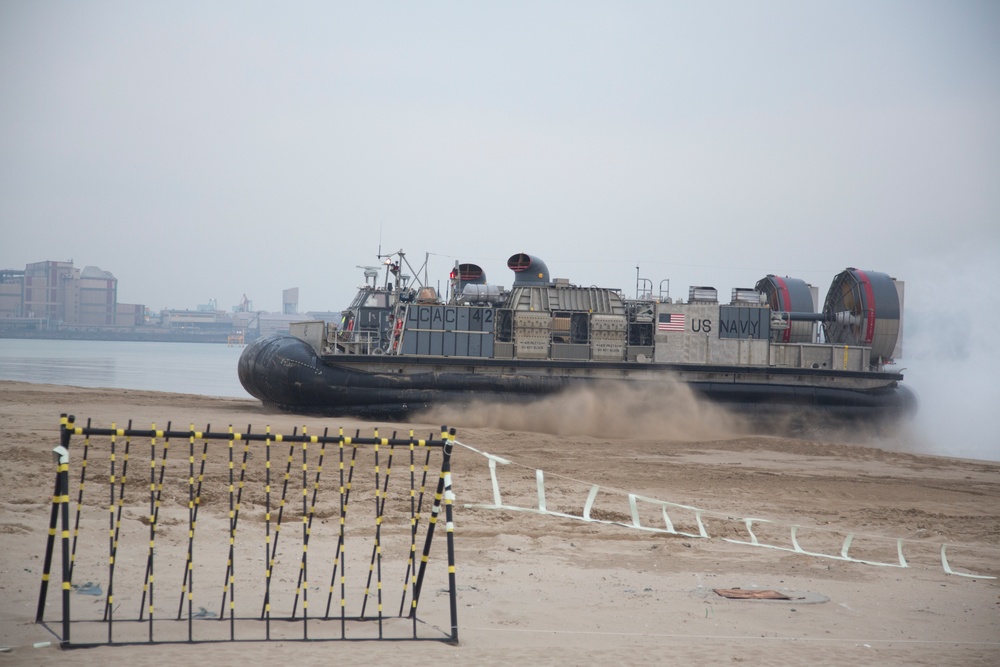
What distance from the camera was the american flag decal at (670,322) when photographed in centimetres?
1614

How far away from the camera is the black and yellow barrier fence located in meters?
4.53

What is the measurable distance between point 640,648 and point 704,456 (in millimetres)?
8388

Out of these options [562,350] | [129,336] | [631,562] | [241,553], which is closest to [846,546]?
[631,562]

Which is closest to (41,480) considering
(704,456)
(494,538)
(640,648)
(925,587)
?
(494,538)

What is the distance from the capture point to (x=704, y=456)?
12836 millimetres

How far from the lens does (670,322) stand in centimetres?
1617

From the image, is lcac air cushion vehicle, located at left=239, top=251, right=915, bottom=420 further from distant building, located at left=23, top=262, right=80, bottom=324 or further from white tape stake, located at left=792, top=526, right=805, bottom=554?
distant building, located at left=23, top=262, right=80, bottom=324

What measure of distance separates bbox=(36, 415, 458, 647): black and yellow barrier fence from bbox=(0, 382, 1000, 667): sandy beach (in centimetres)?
5

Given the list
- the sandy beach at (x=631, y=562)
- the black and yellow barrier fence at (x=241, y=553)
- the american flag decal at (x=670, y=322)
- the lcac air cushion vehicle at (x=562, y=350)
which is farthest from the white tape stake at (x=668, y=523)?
the american flag decal at (x=670, y=322)

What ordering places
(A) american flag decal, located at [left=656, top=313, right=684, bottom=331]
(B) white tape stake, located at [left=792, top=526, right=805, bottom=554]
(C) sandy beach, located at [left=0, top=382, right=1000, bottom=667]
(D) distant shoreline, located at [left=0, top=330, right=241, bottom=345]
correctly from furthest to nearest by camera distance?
1. (D) distant shoreline, located at [left=0, top=330, right=241, bottom=345]
2. (A) american flag decal, located at [left=656, top=313, right=684, bottom=331]
3. (B) white tape stake, located at [left=792, top=526, right=805, bottom=554]
4. (C) sandy beach, located at [left=0, top=382, right=1000, bottom=667]

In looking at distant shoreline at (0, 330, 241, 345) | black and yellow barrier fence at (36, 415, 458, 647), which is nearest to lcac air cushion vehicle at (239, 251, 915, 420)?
black and yellow barrier fence at (36, 415, 458, 647)

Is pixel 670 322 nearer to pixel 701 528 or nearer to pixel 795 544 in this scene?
pixel 701 528

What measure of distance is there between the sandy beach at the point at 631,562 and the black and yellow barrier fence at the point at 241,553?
5 centimetres

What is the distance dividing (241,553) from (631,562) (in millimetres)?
2722
